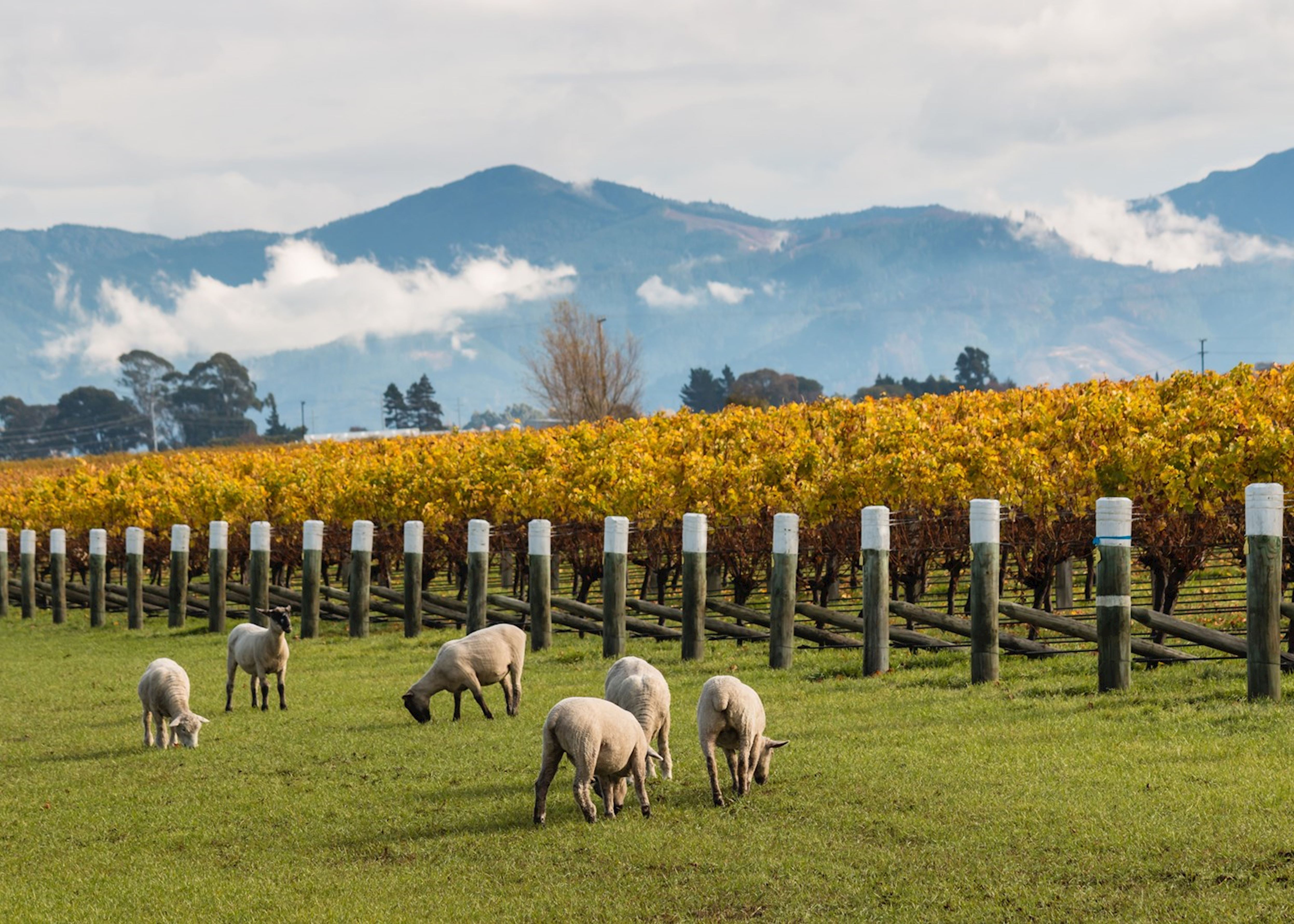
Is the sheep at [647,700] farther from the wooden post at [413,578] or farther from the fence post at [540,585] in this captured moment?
the wooden post at [413,578]

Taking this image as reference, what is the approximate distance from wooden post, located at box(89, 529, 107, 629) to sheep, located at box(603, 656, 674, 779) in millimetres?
22154

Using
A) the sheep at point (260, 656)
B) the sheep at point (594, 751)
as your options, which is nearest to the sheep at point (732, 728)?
the sheep at point (594, 751)

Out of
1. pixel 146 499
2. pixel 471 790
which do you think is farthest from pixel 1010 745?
pixel 146 499

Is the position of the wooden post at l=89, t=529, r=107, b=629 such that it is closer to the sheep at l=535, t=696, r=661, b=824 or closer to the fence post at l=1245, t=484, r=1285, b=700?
the sheep at l=535, t=696, r=661, b=824

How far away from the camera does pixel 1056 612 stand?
885 inches

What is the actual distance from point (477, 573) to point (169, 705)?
772cm

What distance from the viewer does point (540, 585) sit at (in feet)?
67.6

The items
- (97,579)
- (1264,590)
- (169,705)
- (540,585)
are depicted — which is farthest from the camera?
(97,579)

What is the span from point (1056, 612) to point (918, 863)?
564 inches

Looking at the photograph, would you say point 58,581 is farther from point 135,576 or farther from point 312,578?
point 312,578

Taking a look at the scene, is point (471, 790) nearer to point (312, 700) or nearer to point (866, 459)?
point (312, 700)

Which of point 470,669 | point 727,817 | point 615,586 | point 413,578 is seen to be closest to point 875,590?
point 615,586

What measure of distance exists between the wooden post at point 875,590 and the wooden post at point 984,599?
49.6 inches

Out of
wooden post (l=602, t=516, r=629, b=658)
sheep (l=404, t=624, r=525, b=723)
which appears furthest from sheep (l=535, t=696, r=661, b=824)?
wooden post (l=602, t=516, r=629, b=658)
